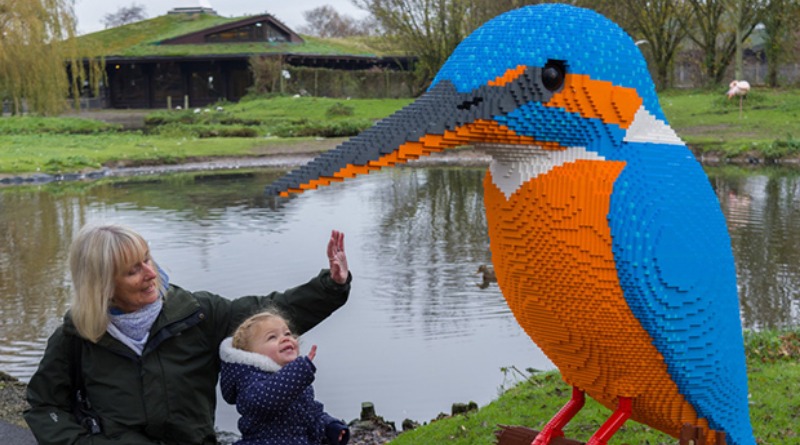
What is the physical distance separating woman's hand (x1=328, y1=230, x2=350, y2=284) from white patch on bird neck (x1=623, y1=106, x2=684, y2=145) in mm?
1004

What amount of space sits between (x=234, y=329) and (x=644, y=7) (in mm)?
36618

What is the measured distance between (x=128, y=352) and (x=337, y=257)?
751mm

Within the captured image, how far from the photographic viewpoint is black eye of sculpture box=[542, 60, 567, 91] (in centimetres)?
314

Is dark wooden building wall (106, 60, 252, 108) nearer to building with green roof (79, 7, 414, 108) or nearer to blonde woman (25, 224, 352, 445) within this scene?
building with green roof (79, 7, 414, 108)

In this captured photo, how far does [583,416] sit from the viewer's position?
225 inches

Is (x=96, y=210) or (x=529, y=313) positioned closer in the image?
(x=529, y=313)

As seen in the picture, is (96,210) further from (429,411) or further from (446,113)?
(446,113)

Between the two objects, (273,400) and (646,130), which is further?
(646,130)

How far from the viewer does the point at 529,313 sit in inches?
135

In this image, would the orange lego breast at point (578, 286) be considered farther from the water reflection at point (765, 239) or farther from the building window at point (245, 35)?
the building window at point (245, 35)

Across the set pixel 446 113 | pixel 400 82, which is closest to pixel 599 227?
pixel 446 113

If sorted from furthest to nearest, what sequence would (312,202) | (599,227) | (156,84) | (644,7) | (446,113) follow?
(156,84) < (644,7) < (312,202) < (599,227) < (446,113)

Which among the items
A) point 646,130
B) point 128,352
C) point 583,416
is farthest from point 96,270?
point 583,416

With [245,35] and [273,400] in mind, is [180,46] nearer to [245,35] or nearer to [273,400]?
[245,35]
